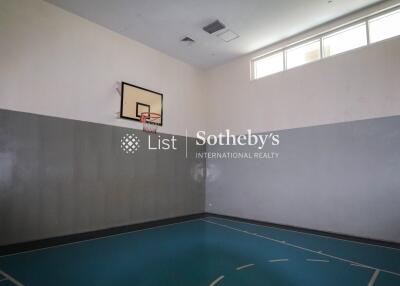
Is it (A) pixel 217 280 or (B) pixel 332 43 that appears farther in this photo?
(B) pixel 332 43

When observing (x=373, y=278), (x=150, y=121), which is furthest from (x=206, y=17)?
(x=373, y=278)

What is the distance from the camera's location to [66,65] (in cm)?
437

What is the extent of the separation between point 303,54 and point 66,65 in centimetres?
480

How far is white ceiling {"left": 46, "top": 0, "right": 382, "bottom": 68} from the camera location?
426 centimetres

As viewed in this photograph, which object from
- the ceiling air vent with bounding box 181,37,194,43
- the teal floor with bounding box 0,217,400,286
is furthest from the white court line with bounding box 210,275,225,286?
the ceiling air vent with bounding box 181,37,194,43

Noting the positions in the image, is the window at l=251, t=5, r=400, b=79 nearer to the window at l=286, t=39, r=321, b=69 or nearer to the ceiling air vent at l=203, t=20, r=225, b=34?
the window at l=286, t=39, r=321, b=69

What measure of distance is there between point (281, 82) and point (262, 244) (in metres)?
3.50

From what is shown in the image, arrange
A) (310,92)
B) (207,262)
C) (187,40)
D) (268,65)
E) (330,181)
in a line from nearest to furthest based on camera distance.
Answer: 1. (207,262)
2. (330,181)
3. (310,92)
4. (187,40)
5. (268,65)

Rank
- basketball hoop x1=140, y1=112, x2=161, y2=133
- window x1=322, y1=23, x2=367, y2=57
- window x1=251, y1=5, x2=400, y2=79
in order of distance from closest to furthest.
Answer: window x1=251, y1=5, x2=400, y2=79, window x1=322, y1=23, x2=367, y2=57, basketball hoop x1=140, y1=112, x2=161, y2=133

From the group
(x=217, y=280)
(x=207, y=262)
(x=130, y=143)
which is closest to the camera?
(x=217, y=280)

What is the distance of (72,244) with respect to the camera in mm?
4066

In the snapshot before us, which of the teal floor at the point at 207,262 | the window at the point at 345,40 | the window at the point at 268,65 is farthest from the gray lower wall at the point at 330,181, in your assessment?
the window at the point at 268,65

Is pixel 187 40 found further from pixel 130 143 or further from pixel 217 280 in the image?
pixel 217 280

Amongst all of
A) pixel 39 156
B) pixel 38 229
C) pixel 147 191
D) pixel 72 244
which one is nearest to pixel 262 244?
pixel 147 191
